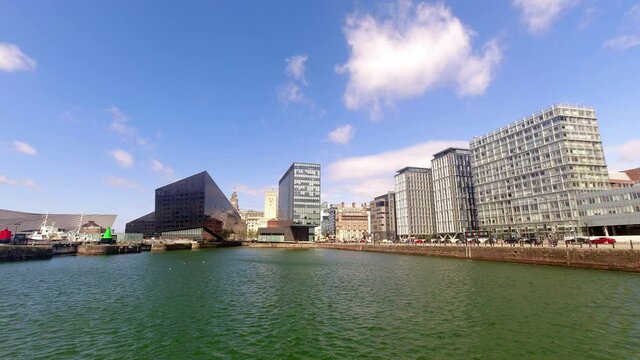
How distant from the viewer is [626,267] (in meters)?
46.9

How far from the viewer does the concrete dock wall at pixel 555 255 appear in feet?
156

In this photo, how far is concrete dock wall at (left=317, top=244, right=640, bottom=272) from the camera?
47.6 meters

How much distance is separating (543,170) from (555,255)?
9627cm

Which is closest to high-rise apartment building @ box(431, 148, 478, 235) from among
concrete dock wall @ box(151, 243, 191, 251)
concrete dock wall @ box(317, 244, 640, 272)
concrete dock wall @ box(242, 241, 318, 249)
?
concrete dock wall @ box(242, 241, 318, 249)

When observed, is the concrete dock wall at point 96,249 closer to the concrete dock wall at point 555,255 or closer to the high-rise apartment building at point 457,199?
the concrete dock wall at point 555,255

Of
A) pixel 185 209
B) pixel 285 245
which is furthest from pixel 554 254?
pixel 185 209

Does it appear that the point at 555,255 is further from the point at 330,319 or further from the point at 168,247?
the point at 168,247

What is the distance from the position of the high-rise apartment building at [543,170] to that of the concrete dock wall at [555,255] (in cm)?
7173

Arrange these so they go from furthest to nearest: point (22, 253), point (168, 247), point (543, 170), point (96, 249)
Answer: point (543, 170)
point (168, 247)
point (96, 249)
point (22, 253)

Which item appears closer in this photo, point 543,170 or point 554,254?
point 554,254

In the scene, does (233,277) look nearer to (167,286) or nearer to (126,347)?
(167,286)

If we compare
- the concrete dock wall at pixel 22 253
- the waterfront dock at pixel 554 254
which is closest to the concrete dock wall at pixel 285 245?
the waterfront dock at pixel 554 254

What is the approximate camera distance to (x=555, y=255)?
2274 inches

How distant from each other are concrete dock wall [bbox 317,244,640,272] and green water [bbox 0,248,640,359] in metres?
5.44
